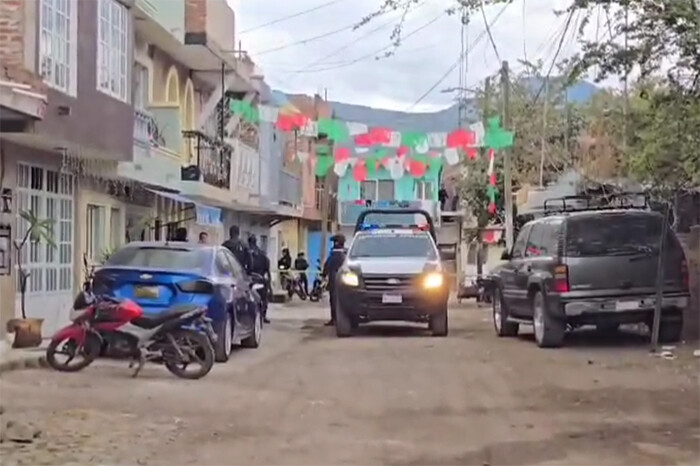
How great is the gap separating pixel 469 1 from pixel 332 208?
43.6 metres

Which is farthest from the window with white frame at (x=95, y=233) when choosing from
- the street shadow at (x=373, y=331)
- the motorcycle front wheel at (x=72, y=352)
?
the motorcycle front wheel at (x=72, y=352)

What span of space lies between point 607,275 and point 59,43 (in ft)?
27.4

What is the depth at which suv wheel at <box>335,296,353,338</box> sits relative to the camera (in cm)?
1962

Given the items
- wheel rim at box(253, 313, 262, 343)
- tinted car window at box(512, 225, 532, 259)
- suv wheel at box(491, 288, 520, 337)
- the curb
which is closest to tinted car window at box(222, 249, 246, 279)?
wheel rim at box(253, 313, 262, 343)

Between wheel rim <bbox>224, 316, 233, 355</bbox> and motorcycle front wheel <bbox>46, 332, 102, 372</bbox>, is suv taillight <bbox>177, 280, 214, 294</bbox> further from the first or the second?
motorcycle front wheel <bbox>46, 332, 102, 372</bbox>

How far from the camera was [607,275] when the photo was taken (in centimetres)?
1662

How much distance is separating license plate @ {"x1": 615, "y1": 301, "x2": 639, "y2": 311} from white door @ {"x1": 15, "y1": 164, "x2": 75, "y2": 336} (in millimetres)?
8304

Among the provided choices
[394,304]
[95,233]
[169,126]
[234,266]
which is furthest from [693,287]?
[169,126]

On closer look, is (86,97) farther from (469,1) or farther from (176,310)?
(469,1)

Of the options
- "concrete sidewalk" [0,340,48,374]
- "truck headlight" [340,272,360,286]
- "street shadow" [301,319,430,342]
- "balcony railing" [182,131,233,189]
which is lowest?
"street shadow" [301,319,430,342]

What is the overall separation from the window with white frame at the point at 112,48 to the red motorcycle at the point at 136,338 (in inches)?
259

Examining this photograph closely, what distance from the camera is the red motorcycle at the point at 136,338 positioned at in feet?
43.1

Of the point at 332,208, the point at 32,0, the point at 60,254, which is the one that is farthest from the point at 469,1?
the point at 332,208

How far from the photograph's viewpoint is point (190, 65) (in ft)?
97.8
